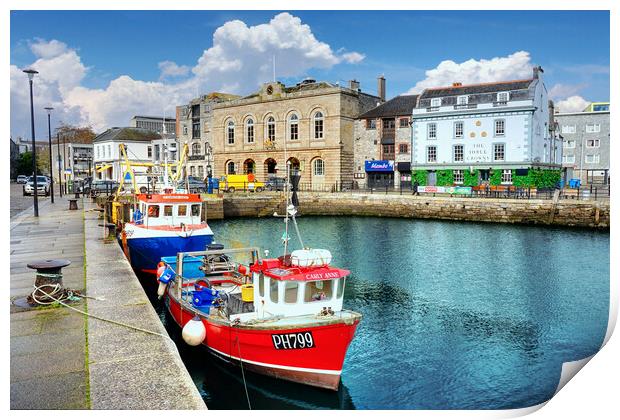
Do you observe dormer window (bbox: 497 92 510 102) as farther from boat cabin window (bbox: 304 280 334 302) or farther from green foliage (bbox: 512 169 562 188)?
boat cabin window (bbox: 304 280 334 302)

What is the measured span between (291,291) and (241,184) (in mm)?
36344

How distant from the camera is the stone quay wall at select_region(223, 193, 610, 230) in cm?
3044

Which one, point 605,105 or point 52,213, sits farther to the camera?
point 605,105

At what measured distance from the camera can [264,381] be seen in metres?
9.61

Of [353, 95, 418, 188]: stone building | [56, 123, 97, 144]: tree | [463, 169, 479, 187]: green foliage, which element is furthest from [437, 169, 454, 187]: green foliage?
[56, 123, 97, 144]: tree

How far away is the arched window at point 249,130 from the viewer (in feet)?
165

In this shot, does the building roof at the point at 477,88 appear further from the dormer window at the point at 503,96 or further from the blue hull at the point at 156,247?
the blue hull at the point at 156,247

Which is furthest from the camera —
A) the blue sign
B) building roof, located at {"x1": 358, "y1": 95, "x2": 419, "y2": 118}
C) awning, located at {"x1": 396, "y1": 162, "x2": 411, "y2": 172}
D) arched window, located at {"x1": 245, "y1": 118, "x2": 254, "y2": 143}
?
arched window, located at {"x1": 245, "y1": 118, "x2": 254, "y2": 143}

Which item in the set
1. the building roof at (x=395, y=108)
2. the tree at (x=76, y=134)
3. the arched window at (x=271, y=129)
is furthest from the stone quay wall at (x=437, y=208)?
the tree at (x=76, y=134)

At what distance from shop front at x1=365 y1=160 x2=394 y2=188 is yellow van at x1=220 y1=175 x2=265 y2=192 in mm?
9305

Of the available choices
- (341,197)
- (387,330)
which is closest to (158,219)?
(387,330)

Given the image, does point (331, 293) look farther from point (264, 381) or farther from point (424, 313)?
point (424, 313)
